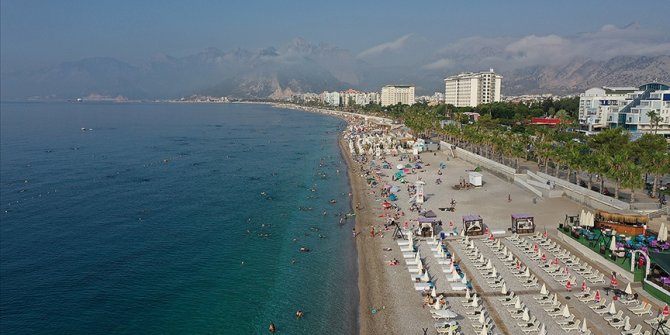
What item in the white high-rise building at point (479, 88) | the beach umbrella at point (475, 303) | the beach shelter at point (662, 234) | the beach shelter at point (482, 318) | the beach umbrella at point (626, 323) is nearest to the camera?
the beach umbrella at point (626, 323)

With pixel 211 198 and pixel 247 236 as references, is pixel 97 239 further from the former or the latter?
pixel 211 198

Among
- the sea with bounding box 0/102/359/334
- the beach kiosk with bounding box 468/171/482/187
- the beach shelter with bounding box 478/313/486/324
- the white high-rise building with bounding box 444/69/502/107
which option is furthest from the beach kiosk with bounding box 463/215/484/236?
the white high-rise building with bounding box 444/69/502/107

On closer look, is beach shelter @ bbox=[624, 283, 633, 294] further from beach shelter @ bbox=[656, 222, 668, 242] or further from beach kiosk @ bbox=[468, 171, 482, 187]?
beach kiosk @ bbox=[468, 171, 482, 187]

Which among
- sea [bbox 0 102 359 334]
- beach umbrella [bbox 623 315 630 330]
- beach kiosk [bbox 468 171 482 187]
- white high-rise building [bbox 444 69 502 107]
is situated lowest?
sea [bbox 0 102 359 334]

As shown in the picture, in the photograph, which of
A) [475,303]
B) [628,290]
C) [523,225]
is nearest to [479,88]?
[523,225]

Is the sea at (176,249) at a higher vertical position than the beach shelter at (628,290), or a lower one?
lower

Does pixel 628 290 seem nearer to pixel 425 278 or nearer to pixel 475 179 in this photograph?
pixel 425 278

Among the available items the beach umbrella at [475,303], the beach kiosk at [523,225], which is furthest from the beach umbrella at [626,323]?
the beach kiosk at [523,225]

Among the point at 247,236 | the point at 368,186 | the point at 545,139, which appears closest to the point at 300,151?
the point at 368,186

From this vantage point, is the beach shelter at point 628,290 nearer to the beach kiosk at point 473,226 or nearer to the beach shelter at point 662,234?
the beach shelter at point 662,234
